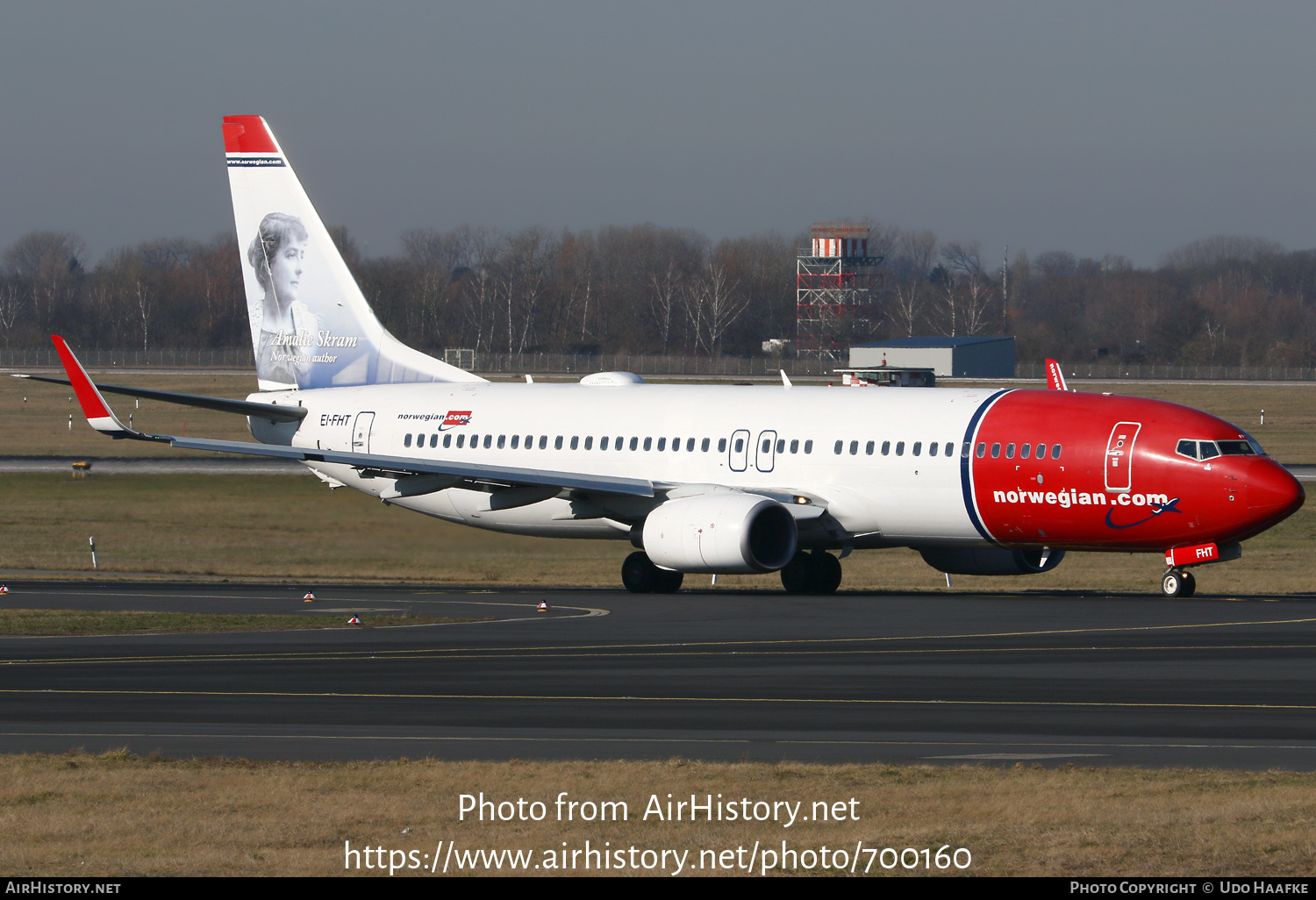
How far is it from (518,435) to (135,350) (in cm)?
13708

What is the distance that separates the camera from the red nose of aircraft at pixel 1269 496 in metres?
33.1

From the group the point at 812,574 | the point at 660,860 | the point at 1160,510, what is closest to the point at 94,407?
the point at 812,574

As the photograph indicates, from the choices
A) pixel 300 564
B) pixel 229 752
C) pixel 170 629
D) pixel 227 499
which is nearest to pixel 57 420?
pixel 227 499

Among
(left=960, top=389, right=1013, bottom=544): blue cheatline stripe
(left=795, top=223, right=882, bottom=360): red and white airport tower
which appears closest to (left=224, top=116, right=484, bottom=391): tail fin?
(left=960, top=389, right=1013, bottom=544): blue cheatline stripe

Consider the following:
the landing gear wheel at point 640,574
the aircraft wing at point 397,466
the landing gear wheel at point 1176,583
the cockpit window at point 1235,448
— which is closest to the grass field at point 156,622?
the aircraft wing at point 397,466

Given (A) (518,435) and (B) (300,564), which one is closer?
(A) (518,435)

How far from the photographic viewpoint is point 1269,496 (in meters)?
33.1

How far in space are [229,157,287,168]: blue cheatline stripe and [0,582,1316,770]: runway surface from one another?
1506 cm

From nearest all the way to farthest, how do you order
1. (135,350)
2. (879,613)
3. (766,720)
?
(766,720) < (879,613) < (135,350)

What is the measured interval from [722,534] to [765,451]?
3.30m

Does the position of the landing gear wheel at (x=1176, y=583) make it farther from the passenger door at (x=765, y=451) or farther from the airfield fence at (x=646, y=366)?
the airfield fence at (x=646, y=366)

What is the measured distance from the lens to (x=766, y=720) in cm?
1936

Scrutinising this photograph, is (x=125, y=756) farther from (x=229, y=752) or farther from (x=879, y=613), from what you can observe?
(x=879, y=613)

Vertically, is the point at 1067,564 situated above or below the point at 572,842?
below
